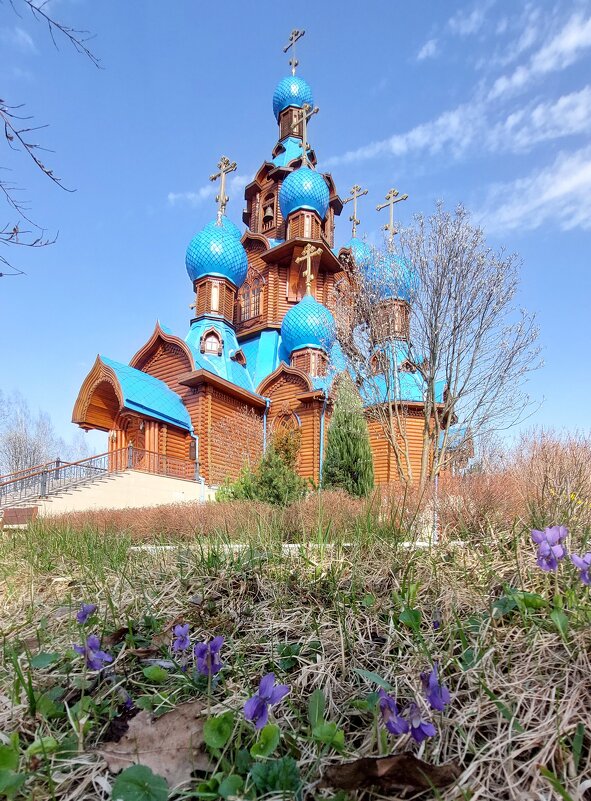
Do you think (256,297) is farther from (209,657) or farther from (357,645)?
(209,657)

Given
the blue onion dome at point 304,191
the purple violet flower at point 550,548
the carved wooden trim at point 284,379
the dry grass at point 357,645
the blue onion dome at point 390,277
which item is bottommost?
the dry grass at point 357,645

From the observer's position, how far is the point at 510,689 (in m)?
1.27

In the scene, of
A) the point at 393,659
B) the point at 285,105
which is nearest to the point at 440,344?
the point at 393,659

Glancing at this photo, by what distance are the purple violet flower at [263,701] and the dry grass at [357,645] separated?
0.18 meters

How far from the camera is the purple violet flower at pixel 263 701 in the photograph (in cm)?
102

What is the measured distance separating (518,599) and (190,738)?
1.09 meters

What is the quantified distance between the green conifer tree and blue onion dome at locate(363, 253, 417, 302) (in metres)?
2.35

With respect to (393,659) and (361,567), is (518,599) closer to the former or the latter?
(393,659)

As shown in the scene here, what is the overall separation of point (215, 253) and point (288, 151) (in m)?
8.35

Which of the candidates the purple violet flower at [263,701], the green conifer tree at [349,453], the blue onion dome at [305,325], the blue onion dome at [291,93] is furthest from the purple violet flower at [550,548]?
the blue onion dome at [291,93]

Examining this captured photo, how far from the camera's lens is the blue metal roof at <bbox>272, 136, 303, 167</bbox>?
2219 cm

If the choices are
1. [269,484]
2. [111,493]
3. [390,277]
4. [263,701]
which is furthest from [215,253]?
[263,701]

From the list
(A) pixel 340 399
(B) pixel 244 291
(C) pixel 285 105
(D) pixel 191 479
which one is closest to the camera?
(A) pixel 340 399

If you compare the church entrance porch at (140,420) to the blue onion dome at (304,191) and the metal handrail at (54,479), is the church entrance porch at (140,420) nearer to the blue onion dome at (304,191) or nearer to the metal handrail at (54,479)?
the metal handrail at (54,479)
